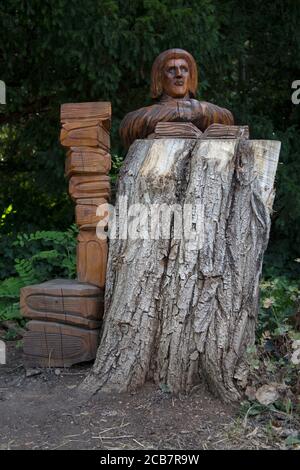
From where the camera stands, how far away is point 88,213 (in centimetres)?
361

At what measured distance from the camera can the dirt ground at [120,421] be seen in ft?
8.51

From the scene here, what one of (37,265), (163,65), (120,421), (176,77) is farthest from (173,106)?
(37,265)

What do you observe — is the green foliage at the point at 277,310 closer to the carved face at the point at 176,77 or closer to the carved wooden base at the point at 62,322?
the carved wooden base at the point at 62,322

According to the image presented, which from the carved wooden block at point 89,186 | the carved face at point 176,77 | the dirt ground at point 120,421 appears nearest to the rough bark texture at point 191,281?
the dirt ground at point 120,421

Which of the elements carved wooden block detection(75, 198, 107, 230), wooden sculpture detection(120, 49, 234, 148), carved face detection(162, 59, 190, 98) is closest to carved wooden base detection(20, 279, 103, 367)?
carved wooden block detection(75, 198, 107, 230)

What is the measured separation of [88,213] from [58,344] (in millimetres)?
851

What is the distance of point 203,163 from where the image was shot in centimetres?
320

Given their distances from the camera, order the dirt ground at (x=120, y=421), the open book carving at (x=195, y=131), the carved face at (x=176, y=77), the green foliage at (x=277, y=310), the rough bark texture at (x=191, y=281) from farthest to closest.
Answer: the carved face at (x=176, y=77), the green foliage at (x=277, y=310), the open book carving at (x=195, y=131), the rough bark texture at (x=191, y=281), the dirt ground at (x=120, y=421)

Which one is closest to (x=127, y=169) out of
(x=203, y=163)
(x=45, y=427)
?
(x=203, y=163)

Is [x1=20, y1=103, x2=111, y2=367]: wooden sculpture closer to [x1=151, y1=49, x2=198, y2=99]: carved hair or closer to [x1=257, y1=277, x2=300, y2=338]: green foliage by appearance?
[x1=151, y1=49, x2=198, y2=99]: carved hair

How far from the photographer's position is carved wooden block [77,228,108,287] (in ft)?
11.7

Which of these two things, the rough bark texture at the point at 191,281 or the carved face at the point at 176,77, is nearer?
the rough bark texture at the point at 191,281

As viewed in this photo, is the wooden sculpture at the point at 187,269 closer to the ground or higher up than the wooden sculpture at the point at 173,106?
closer to the ground

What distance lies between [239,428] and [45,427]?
94 centimetres
